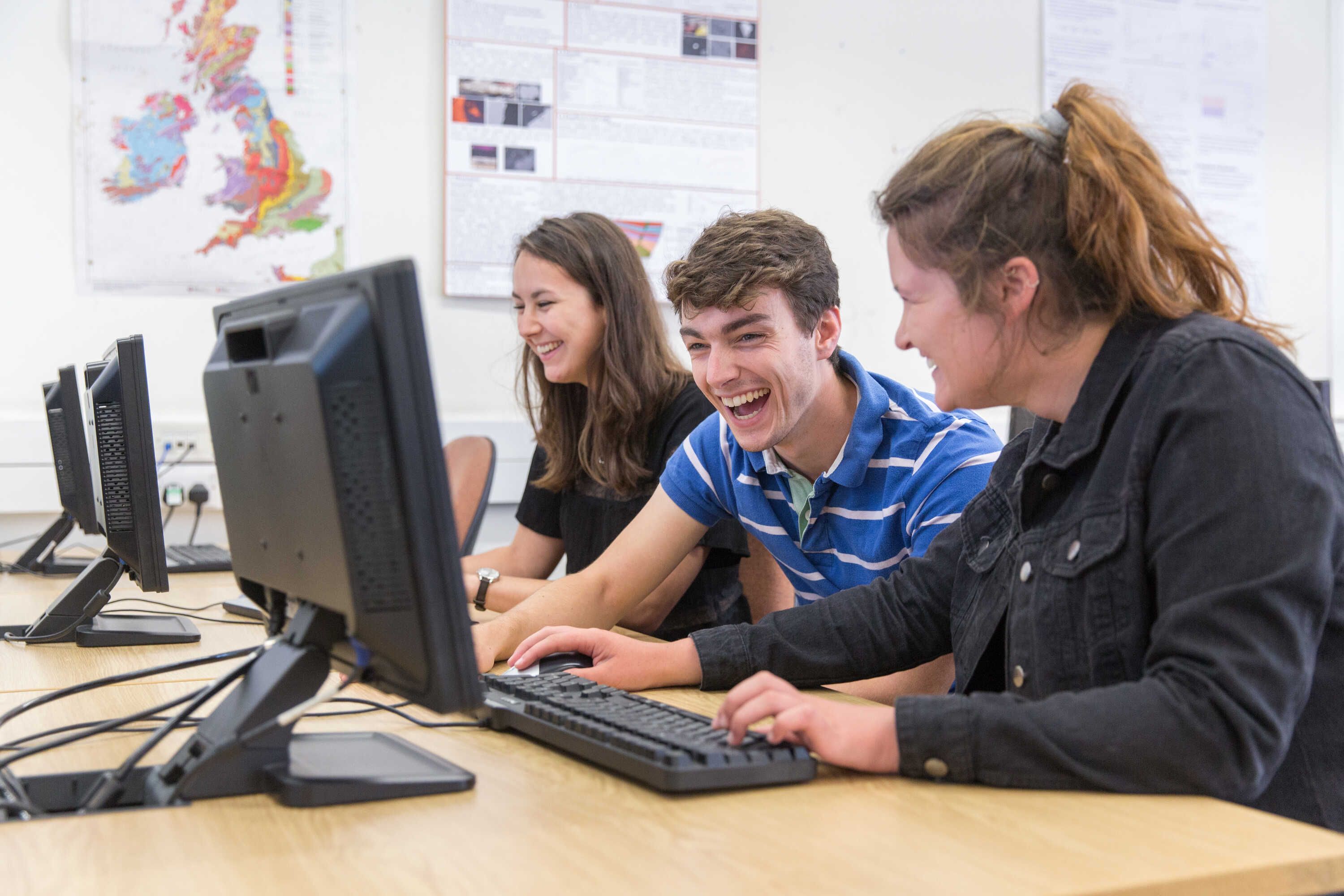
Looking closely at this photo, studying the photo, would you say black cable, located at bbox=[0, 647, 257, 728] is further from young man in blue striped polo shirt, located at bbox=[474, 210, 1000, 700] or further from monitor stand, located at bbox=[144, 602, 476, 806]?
young man in blue striped polo shirt, located at bbox=[474, 210, 1000, 700]

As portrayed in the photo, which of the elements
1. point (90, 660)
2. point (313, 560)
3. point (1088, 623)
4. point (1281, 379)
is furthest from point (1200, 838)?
point (90, 660)

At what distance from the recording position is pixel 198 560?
2.51m

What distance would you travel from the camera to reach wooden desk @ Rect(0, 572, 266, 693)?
1354mm

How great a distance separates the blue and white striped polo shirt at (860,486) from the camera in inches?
58.4

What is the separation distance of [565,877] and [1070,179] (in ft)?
2.24

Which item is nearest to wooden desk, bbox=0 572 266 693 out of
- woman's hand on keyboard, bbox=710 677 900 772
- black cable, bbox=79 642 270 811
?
black cable, bbox=79 642 270 811

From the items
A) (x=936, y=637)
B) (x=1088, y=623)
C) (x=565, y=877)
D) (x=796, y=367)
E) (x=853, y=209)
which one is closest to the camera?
(x=565, y=877)

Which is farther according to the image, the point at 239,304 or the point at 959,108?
the point at 959,108

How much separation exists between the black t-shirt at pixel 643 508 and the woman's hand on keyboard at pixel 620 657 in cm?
57

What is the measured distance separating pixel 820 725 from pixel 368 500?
38 cm

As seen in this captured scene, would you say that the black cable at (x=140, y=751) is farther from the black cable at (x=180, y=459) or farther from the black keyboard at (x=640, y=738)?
the black cable at (x=180, y=459)

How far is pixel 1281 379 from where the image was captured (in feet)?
2.87

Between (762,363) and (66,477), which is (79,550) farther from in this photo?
(762,363)

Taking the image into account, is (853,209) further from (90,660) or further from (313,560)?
Result: (313,560)
